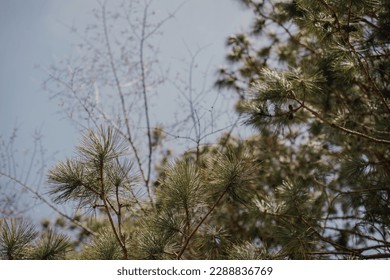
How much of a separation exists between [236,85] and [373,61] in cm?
134

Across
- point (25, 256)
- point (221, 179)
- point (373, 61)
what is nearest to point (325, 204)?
point (373, 61)

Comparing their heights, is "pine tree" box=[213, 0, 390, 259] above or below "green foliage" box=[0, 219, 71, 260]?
above

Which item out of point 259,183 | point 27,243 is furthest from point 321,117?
point 27,243

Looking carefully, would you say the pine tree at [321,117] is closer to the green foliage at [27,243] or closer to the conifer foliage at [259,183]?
the conifer foliage at [259,183]

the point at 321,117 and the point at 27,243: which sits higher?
the point at 321,117

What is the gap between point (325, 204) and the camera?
9.73 feet

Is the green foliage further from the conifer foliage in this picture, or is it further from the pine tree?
the pine tree

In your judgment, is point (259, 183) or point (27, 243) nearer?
point (27, 243)

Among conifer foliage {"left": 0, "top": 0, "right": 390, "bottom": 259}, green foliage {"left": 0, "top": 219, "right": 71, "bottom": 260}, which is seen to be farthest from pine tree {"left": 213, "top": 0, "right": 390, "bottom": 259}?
green foliage {"left": 0, "top": 219, "right": 71, "bottom": 260}

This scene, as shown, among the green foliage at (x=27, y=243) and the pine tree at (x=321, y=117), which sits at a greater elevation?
the pine tree at (x=321, y=117)

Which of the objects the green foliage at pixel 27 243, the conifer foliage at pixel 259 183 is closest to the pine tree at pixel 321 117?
the conifer foliage at pixel 259 183

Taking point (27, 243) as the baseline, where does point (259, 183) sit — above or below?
above

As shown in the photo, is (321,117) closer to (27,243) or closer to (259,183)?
(259,183)
